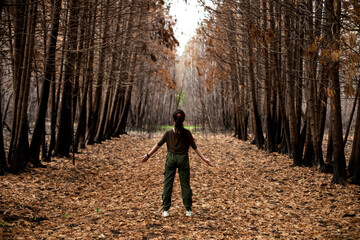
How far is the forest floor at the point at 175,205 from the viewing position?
5.02 m

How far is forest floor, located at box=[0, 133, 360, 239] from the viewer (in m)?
5.02

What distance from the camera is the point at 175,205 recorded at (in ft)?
21.9

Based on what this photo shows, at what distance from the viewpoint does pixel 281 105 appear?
40.1 ft

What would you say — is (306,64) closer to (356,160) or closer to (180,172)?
(356,160)

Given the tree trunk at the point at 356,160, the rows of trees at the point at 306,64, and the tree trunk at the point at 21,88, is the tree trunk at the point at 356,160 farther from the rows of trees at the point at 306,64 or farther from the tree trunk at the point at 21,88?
the tree trunk at the point at 21,88

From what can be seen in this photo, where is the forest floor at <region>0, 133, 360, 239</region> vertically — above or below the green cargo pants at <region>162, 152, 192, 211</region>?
below

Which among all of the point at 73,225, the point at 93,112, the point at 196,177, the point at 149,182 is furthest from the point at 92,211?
the point at 93,112

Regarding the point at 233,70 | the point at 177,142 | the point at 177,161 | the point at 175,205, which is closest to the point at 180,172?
the point at 177,161

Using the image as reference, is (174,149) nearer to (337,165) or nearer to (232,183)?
(232,183)

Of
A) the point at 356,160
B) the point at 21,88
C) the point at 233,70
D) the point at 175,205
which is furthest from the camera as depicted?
the point at 233,70

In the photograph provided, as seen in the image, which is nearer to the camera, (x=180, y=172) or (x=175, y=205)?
(x=180, y=172)

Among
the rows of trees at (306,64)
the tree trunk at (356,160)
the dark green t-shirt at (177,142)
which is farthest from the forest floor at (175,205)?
the dark green t-shirt at (177,142)

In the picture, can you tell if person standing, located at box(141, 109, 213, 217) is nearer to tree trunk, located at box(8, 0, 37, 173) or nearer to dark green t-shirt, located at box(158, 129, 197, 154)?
dark green t-shirt, located at box(158, 129, 197, 154)

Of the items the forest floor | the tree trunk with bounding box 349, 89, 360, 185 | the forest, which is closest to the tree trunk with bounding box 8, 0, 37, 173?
the forest
